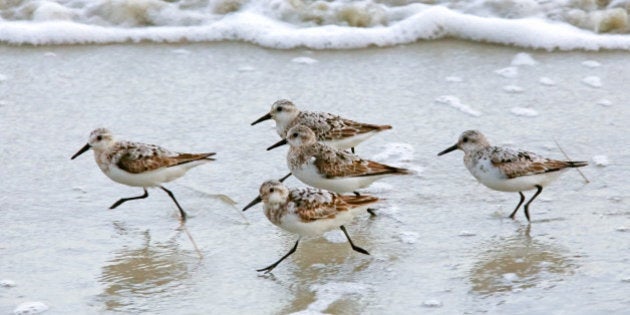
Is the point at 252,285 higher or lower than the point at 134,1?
lower

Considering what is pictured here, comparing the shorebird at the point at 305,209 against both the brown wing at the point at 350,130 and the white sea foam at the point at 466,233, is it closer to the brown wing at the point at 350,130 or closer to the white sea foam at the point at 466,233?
the white sea foam at the point at 466,233

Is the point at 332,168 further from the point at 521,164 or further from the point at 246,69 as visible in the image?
the point at 246,69

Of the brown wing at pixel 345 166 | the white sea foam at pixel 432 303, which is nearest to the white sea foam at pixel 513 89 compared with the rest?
the brown wing at pixel 345 166

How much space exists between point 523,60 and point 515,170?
3.24m

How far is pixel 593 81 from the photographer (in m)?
8.84

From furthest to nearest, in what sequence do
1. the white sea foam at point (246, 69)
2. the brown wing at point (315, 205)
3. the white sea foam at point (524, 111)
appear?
the white sea foam at point (246, 69), the white sea foam at point (524, 111), the brown wing at point (315, 205)

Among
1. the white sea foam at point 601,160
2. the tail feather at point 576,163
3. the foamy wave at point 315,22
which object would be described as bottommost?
the white sea foam at point 601,160

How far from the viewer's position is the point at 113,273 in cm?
580

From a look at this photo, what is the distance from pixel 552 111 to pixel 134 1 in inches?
174

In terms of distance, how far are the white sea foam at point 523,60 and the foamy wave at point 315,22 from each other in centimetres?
25

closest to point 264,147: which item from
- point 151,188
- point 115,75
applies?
point 151,188

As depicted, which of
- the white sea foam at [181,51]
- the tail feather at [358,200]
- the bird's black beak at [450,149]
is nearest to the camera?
the tail feather at [358,200]

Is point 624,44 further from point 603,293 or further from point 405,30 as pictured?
point 603,293

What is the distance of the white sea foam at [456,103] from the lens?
8352mm
